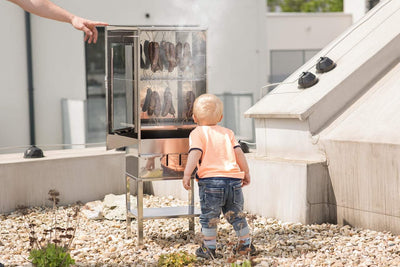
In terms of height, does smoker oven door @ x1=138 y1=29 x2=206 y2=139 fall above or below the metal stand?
above

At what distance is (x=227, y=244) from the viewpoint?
159 inches

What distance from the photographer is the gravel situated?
4.37m

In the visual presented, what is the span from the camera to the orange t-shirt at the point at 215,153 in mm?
4441

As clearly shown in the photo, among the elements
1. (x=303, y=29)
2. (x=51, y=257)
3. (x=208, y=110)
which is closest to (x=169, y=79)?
(x=208, y=110)

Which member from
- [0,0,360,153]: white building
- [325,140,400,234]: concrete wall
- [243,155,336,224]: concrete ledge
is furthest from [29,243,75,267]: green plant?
[0,0,360,153]: white building

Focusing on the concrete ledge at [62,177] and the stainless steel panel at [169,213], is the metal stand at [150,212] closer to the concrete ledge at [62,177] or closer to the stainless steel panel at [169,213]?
the stainless steel panel at [169,213]

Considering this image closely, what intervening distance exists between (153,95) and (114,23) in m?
8.96

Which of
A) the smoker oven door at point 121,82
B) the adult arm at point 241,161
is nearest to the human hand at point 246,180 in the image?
the adult arm at point 241,161

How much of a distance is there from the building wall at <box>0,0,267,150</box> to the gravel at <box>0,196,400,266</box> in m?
7.37

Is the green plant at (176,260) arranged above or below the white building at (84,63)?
below

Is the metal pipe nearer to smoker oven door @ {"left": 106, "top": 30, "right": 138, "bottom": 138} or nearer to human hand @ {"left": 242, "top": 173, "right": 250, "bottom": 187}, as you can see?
smoker oven door @ {"left": 106, "top": 30, "right": 138, "bottom": 138}

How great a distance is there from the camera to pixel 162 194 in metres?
7.18

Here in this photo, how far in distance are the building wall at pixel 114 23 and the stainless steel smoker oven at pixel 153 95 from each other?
7.83 metres

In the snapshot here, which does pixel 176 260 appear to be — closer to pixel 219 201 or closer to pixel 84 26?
pixel 219 201
